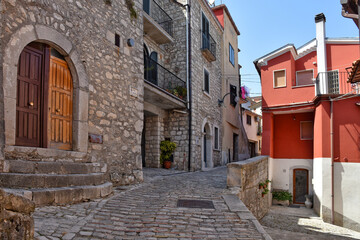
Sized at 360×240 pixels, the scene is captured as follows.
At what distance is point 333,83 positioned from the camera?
12445mm

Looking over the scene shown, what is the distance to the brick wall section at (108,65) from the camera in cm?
583

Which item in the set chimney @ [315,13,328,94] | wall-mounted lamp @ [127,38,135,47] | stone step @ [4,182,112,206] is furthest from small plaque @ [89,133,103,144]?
chimney @ [315,13,328,94]

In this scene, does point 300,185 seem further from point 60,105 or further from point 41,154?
point 41,154

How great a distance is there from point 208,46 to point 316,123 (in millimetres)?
6362

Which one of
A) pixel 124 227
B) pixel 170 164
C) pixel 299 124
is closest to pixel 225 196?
pixel 124 227

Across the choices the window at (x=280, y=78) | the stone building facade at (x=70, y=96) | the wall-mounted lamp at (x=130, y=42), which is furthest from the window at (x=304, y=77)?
the wall-mounted lamp at (x=130, y=42)

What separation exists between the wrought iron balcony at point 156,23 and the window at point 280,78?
5.54 metres

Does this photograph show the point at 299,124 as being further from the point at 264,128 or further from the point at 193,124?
the point at 193,124

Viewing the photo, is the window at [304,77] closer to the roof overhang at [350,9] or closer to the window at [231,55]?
the roof overhang at [350,9]

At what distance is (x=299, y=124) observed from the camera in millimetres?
14453

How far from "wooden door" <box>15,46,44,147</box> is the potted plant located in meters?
11.7

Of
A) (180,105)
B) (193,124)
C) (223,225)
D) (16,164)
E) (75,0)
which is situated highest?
(75,0)

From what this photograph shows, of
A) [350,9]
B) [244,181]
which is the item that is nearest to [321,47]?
[350,9]

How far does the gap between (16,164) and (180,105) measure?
8122 mm
